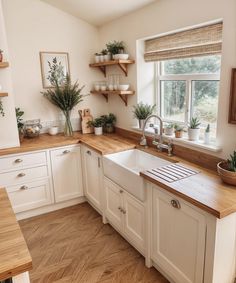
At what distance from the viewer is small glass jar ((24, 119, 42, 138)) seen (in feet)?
10.3

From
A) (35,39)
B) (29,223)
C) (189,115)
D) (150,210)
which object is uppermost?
(35,39)

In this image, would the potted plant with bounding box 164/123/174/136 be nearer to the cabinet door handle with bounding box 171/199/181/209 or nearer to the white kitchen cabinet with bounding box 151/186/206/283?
the white kitchen cabinet with bounding box 151/186/206/283

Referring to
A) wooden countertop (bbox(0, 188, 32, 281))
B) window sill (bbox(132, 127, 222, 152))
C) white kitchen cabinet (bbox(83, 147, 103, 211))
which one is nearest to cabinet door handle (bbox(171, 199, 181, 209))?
window sill (bbox(132, 127, 222, 152))

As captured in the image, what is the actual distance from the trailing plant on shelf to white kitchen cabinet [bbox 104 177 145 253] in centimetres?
108

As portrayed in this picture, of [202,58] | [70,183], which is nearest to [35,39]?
[70,183]

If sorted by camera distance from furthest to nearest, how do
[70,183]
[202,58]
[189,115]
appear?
1. [70,183]
2. [189,115]
3. [202,58]

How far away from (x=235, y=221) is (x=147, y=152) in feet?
3.92

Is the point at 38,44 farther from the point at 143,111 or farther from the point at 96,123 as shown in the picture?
the point at 143,111

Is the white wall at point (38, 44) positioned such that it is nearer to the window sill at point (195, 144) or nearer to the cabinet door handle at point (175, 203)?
the window sill at point (195, 144)

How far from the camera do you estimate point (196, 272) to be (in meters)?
1.61

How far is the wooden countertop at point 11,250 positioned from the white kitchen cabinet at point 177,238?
980mm

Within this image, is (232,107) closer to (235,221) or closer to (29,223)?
(235,221)

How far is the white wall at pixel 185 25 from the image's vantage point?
5.98ft

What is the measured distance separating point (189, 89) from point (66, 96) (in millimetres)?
1509
